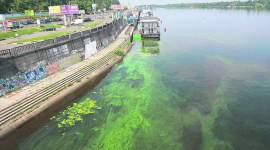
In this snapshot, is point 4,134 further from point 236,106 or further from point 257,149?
point 236,106

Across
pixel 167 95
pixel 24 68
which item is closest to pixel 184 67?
pixel 167 95

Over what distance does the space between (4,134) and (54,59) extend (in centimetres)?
1526

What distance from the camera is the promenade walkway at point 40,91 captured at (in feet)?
69.3

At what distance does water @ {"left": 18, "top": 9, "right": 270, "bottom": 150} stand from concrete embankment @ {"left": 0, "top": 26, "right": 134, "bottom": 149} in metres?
1.42

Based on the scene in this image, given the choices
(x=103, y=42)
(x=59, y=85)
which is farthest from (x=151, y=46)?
(x=59, y=85)

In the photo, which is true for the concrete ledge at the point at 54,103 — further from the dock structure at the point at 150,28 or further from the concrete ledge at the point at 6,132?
the dock structure at the point at 150,28

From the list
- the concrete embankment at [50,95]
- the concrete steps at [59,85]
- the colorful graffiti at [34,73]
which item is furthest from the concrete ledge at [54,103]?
the colorful graffiti at [34,73]

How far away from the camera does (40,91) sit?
25.2 m

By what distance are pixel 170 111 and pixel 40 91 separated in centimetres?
1693

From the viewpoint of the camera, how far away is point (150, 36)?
67.6 meters

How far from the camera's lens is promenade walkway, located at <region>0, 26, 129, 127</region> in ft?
69.3

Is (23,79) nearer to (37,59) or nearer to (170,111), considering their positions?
(37,59)

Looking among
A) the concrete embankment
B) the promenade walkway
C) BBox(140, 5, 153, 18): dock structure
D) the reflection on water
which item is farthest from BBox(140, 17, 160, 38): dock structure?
BBox(140, 5, 153, 18): dock structure

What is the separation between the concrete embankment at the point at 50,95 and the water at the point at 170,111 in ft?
4.66
